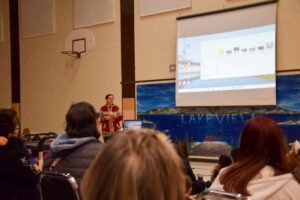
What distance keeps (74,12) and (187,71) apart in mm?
3144

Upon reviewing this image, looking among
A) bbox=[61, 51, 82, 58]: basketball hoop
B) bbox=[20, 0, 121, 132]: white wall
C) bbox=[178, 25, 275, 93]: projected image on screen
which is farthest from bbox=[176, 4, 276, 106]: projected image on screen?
bbox=[61, 51, 82, 58]: basketball hoop

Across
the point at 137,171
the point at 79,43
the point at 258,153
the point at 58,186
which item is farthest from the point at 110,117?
the point at 137,171

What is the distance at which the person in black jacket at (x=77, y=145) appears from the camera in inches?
87.4

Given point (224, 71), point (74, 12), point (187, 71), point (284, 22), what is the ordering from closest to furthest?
point (284, 22)
point (224, 71)
point (187, 71)
point (74, 12)

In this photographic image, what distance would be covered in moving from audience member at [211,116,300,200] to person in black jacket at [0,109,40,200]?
1635 millimetres

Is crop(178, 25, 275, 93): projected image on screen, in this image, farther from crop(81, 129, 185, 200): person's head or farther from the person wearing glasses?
crop(81, 129, 185, 200): person's head

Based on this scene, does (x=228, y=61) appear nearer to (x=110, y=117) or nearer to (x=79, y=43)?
(x=110, y=117)

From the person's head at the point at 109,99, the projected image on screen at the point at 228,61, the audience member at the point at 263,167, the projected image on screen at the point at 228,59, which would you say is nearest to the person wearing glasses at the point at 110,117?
the person's head at the point at 109,99

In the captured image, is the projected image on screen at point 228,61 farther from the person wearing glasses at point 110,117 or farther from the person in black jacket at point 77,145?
the person in black jacket at point 77,145

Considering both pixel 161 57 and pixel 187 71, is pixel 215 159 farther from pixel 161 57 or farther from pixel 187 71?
pixel 161 57

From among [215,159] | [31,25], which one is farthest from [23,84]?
[215,159]

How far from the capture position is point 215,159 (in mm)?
5836

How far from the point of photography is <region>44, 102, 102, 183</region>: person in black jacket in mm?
2219

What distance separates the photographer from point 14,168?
2.74 meters
